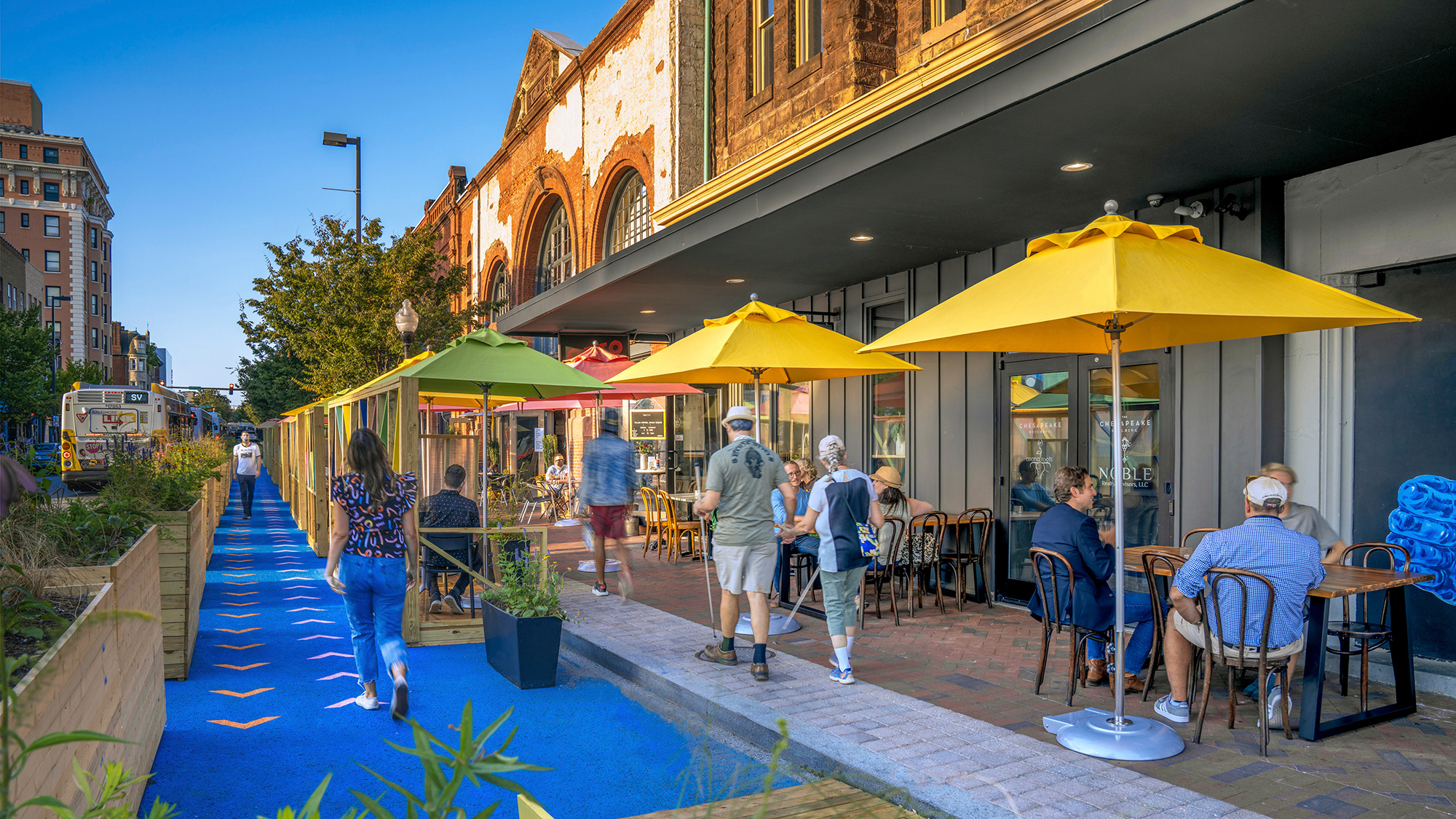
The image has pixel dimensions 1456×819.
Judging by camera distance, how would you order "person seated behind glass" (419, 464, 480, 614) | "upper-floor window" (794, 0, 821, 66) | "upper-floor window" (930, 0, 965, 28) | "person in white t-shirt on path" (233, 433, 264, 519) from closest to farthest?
1. "person seated behind glass" (419, 464, 480, 614)
2. "upper-floor window" (930, 0, 965, 28)
3. "upper-floor window" (794, 0, 821, 66)
4. "person in white t-shirt on path" (233, 433, 264, 519)

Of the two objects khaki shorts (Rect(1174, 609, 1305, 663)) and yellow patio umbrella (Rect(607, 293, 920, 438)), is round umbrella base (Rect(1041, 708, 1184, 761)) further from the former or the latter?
yellow patio umbrella (Rect(607, 293, 920, 438))

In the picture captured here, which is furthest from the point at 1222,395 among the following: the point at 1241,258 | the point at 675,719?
the point at 675,719

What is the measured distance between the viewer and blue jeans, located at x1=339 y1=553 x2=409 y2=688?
553 centimetres

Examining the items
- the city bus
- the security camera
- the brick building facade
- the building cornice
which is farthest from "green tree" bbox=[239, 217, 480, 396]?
the brick building facade

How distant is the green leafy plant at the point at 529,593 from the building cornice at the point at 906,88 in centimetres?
390

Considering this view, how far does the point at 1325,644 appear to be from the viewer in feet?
15.9

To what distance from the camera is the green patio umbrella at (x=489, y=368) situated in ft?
25.8

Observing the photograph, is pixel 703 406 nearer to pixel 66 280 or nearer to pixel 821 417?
pixel 821 417

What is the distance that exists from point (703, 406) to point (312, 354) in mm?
9290

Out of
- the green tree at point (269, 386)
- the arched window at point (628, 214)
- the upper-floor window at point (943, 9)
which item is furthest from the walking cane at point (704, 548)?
the green tree at point (269, 386)

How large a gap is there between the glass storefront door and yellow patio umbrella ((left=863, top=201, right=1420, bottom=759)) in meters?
2.29

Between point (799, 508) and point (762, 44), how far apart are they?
7080mm

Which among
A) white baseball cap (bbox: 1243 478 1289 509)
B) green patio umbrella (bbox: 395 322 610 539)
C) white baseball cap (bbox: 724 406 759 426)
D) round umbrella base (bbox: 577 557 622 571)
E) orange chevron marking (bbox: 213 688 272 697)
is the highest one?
green patio umbrella (bbox: 395 322 610 539)

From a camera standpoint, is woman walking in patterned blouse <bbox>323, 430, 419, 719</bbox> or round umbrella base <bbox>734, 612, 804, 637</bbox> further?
round umbrella base <bbox>734, 612, 804, 637</bbox>
